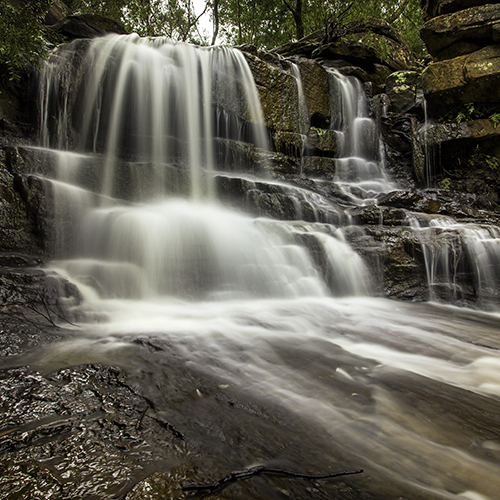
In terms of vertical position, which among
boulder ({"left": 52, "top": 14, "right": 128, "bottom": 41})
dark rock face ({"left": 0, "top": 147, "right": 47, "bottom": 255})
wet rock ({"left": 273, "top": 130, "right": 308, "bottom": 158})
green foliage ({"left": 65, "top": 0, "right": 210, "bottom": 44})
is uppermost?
green foliage ({"left": 65, "top": 0, "right": 210, "bottom": 44})

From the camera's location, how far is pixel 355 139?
11359 millimetres

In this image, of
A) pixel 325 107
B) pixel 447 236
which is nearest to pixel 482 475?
pixel 447 236

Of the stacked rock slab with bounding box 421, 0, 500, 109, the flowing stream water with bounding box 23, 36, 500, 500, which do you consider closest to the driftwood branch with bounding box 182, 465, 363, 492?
the flowing stream water with bounding box 23, 36, 500, 500

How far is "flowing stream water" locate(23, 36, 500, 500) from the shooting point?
1757 mm

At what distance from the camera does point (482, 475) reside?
154cm

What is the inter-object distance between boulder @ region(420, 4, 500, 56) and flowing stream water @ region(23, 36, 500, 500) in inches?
138

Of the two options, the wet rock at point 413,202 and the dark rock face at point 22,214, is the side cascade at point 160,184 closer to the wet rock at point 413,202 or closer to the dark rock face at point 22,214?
the dark rock face at point 22,214

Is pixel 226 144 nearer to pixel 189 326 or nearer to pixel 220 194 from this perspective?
pixel 220 194

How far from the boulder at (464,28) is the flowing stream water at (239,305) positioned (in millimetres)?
3501

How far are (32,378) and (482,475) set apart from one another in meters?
2.54

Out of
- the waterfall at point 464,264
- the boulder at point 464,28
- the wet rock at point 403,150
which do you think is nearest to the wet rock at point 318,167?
the wet rock at point 403,150

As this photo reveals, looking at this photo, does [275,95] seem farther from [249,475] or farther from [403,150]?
[249,475]

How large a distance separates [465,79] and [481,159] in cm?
241

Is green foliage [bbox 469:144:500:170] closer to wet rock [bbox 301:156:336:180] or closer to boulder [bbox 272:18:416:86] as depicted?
wet rock [bbox 301:156:336:180]
